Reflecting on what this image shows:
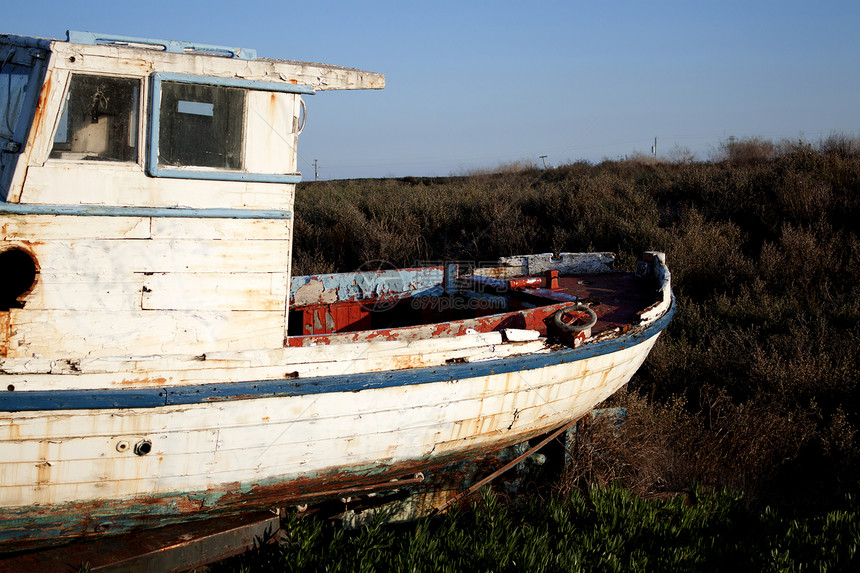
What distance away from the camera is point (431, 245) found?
483 inches

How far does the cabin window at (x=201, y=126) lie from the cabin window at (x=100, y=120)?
15cm

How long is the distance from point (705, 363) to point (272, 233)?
4757mm

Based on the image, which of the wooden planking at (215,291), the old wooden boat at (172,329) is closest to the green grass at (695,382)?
the old wooden boat at (172,329)

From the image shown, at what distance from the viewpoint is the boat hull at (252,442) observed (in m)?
3.12

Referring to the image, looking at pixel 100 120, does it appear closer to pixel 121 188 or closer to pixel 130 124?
pixel 130 124

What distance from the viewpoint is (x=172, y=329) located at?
3.43m

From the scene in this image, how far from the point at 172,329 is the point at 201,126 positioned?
1.13 metres

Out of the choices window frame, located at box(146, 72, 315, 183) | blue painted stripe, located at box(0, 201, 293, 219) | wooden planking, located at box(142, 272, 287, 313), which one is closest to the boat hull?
wooden planking, located at box(142, 272, 287, 313)

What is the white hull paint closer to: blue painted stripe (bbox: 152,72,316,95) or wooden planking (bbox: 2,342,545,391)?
wooden planking (bbox: 2,342,545,391)

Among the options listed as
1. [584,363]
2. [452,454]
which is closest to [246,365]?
[452,454]

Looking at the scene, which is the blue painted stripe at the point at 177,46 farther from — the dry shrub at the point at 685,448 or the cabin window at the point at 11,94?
the dry shrub at the point at 685,448

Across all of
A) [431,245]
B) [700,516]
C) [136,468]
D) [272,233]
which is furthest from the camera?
[431,245]

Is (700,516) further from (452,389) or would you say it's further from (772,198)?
(772,198)

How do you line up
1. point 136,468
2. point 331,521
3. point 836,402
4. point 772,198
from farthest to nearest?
point 772,198
point 836,402
point 331,521
point 136,468
